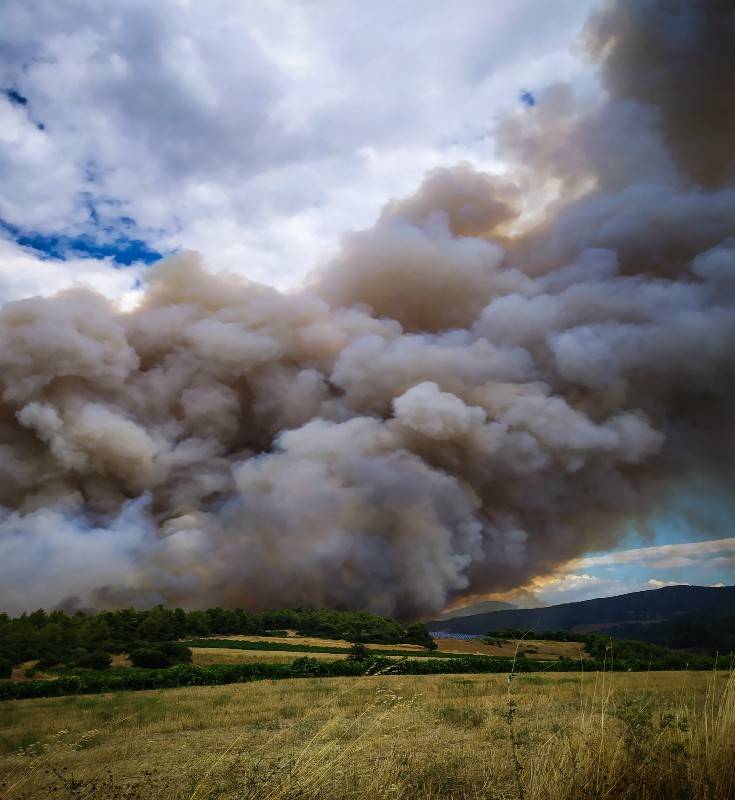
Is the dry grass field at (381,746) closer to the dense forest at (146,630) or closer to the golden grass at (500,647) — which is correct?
the dense forest at (146,630)

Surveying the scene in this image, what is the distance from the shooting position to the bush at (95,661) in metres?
55.4

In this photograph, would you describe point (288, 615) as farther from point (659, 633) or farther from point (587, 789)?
point (587, 789)

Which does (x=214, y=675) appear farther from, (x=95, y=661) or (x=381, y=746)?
(x=381, y=746)

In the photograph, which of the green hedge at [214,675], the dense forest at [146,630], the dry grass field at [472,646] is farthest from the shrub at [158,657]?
the dry grass field at [472,646]

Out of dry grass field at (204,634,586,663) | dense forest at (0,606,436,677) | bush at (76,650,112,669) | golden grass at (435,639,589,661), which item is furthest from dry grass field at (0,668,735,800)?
dry grass field at (204,634,586,663)

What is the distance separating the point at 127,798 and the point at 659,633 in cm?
21840

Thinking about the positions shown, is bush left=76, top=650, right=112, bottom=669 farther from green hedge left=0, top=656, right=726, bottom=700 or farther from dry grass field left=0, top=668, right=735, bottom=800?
dry grass field left=0, top=668, right=735, bottom=800

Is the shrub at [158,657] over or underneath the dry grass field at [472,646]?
over

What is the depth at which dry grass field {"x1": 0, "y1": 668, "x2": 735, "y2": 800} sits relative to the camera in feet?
18.3

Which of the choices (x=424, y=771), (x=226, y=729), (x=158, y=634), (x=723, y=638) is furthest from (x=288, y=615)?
(x=424, y=771)

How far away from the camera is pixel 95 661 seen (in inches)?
2202

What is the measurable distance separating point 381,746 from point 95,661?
5724 centimetres

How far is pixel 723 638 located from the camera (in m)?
143

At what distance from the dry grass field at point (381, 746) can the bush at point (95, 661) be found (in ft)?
79.8
